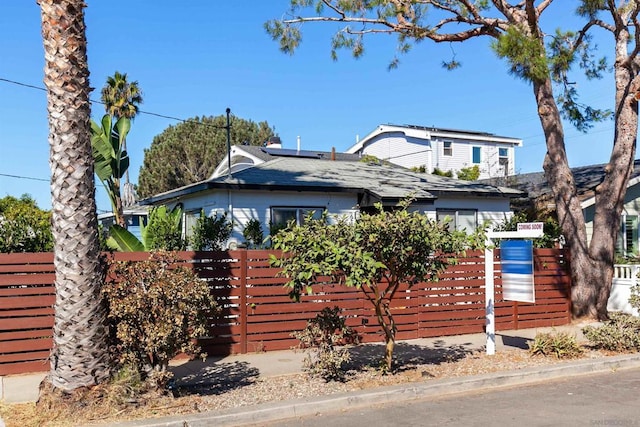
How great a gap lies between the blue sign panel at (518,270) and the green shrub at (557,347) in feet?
2.22

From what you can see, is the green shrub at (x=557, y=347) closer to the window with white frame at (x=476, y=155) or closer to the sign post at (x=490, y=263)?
the sign post at (x=490, y=263)

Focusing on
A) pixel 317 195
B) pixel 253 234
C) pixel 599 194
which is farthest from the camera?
pixel 317 195

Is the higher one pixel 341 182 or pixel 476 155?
pixel 476 155

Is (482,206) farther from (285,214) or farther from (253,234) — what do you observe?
(253,234)

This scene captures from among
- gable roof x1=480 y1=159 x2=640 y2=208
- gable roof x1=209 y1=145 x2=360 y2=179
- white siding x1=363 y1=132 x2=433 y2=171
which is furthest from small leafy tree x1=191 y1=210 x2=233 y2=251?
white siding x1=363 y1=132 x2=433 y2=171

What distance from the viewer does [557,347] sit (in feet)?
31.4

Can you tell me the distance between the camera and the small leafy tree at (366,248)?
7125 mm

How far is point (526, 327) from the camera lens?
40.2 feet

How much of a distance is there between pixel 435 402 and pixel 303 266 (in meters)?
2.38

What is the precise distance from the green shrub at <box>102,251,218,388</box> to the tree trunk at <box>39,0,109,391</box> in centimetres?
22

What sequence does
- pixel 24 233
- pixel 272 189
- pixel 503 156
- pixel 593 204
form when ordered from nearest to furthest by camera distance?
pixel 24 233
pixel 272 189
pixel 593 204
pixel 503 156

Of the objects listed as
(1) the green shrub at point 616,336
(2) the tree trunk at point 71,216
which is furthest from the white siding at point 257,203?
(2) the tree trunk at point 71,216

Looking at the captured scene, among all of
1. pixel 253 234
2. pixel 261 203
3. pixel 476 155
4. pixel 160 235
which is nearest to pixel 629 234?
pixel 261 203

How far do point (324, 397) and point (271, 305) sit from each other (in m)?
A: 2.87
